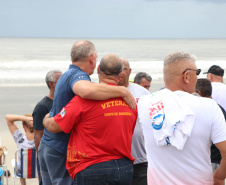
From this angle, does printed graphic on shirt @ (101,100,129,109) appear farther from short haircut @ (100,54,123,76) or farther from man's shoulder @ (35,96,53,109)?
man's shoulder @ (35,96,53,109)

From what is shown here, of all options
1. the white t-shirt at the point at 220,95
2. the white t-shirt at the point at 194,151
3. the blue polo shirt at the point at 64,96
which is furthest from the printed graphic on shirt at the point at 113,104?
the white t-shirt at the point at 220,95

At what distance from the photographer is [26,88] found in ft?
68.3

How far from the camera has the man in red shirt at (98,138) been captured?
10.2 feet

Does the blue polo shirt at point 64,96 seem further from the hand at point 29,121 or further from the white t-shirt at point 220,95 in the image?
the white t-shirt at point 220,95

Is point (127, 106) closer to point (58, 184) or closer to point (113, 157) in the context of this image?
point (113, 157)

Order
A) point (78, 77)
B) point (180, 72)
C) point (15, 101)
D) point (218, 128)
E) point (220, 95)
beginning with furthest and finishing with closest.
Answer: point (15, 101)
point (220, 95)
point (78, 77)
point (180, 72)
point (218, 128)

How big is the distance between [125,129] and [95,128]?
26cm

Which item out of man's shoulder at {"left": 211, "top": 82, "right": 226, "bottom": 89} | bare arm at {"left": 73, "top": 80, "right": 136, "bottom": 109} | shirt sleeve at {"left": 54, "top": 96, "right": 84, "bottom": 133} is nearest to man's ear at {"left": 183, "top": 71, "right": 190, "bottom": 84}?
bare arm at {"left": 73, "top": 80, "right": 136, "bottom": 109}

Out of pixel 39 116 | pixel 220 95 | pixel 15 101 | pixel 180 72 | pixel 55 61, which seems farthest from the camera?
pixel 55 61

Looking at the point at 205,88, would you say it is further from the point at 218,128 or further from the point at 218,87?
the point at 218,128

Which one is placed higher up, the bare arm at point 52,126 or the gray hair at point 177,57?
the gray hair at point 177,57

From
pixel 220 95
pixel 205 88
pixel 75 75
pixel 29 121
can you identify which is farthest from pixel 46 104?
pixel 220 95

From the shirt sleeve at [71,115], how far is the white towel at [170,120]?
672 mm

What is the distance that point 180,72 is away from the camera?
2707 millimetres
